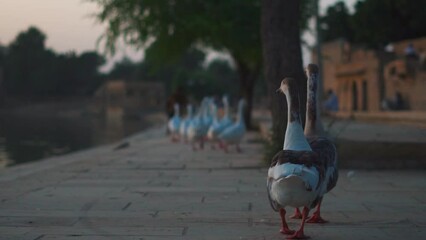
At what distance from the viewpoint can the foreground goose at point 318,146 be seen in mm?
6414

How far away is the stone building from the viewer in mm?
30844

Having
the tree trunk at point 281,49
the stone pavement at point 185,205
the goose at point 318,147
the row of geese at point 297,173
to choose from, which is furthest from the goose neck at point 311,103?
the tree trunk at point 281,49

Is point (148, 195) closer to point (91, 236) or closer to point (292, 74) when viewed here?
point (91, 236)

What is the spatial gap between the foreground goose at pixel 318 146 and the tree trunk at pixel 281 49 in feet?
14.1

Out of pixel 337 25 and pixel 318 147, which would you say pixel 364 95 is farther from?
pixel 318 147

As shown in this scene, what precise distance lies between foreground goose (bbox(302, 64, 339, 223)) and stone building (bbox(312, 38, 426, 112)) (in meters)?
23.1

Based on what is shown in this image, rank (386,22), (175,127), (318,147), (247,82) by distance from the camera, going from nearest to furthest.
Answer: (318,147)
(175,127)
(247,82)
(386,22)

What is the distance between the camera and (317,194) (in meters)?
5.87

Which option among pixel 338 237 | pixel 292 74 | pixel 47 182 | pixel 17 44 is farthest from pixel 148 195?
pixel 17 44

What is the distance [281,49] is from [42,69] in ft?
335

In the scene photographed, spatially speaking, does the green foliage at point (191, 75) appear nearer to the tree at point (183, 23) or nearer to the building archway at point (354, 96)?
the tree at point (183, 23)

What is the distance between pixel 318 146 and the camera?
6672mm

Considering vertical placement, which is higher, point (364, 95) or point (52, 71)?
point (52, 71)

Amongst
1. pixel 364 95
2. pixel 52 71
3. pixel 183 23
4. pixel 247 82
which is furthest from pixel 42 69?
pixel 183 23
